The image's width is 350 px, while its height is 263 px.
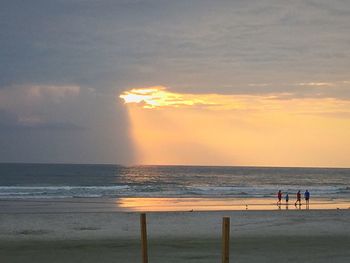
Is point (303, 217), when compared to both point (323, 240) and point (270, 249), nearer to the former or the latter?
point (323, 240)

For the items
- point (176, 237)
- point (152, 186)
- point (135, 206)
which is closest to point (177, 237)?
point (176, 237)

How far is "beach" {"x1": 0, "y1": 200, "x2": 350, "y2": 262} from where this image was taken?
14.8 meters

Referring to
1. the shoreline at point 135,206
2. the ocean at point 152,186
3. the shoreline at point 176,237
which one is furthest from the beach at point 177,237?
the ocean at point 152,186

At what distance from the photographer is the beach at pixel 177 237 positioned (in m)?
14.8

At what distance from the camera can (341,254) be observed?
15.2 meters

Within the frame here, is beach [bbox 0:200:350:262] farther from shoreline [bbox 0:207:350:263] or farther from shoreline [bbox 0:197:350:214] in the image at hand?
shoreline [bbox 0:197:350:214]

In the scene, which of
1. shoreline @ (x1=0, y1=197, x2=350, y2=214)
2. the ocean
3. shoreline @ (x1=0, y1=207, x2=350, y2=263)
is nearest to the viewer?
shoreline @ (x1=0, y1=207, x2=350, y2=263)


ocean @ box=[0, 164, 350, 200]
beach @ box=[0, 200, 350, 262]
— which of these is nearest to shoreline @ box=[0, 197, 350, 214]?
beach @ box=[0, 200, 350, 262]

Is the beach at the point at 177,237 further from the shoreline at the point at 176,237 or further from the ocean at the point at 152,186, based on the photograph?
the ocean at the point at 152,186

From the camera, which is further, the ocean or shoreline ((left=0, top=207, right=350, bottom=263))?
the ocean

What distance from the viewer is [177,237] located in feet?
64.1

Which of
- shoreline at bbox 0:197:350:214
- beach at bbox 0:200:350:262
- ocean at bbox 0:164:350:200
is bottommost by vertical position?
ocean at bbox 0:164:350:200

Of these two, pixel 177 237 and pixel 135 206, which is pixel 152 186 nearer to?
pixel 135 206

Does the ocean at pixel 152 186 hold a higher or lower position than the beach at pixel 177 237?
lower
